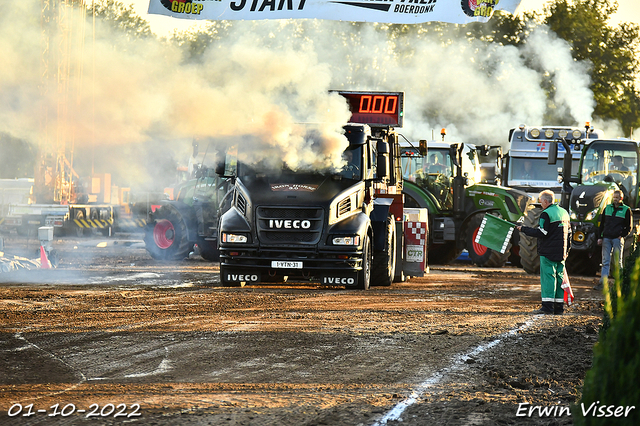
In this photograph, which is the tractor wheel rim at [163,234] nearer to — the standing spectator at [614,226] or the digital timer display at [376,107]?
the digital timer display at [376,107]

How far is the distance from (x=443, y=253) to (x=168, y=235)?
743 centimetres

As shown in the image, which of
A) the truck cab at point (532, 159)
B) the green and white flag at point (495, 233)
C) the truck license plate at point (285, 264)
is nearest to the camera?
Answer: the truck license plate at point (285, 264)

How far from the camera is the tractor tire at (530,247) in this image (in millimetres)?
18500

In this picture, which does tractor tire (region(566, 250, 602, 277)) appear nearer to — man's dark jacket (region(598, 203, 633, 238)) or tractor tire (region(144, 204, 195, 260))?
man's dark jacket (region(598, 203, 633, 238))

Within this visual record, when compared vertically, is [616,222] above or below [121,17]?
below

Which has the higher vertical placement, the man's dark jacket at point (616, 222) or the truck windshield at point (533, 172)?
the truck windshield at point (533, 172)

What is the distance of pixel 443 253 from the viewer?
23.3 m

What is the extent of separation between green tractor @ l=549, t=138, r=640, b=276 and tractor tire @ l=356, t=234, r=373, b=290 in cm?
611

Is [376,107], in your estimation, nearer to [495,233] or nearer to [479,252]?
[495,233]

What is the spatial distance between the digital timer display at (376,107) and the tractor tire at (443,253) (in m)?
6.93

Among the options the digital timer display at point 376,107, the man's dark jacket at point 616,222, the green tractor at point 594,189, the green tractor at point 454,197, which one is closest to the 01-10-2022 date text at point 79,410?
the digital timer display at point 376,107

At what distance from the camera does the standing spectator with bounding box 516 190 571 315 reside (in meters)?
12.2

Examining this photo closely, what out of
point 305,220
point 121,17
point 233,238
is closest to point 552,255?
point 305,220

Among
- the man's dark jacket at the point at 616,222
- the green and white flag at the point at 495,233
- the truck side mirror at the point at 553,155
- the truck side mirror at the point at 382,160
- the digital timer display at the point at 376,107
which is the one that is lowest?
the green and white flag at the point at 495,233
